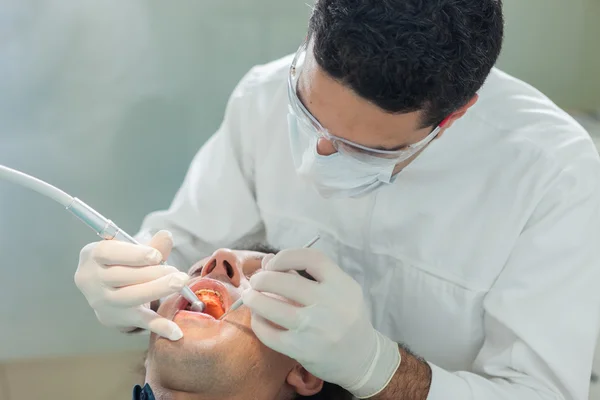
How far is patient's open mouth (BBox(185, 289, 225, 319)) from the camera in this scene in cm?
155

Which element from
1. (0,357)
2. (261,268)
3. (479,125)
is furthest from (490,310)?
(0,357)

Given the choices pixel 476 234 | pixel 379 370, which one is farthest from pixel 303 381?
pixel 476 234

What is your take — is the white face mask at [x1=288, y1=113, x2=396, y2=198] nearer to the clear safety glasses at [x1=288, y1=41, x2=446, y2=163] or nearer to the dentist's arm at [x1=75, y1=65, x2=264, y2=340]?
the clear safety glasses at [x1=288, y1=41, x2=446, y2=163]

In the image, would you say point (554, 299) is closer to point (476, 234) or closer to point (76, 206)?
point (476, 234)

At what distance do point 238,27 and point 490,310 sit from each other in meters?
1.36

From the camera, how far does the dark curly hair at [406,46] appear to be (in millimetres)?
1213

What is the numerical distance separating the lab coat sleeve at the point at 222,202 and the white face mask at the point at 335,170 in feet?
1.31

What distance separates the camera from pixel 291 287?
1389 mm

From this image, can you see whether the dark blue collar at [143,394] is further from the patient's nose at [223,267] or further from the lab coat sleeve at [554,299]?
the lab coat sleeve at [554,299]

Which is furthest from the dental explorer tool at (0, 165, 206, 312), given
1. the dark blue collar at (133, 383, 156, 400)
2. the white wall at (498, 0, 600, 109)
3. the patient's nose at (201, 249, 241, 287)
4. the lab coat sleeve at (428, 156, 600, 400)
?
the white wall at (498, 0, 600, 109)

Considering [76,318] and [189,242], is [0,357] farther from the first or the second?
[189,242]

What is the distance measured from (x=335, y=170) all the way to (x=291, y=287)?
11.1 inches

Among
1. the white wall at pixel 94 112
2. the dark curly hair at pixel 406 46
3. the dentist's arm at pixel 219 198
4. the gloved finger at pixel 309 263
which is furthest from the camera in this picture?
the white wall at pixel 94 112

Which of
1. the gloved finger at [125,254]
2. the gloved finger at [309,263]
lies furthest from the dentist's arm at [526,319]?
the gloved finger at [125,254]
